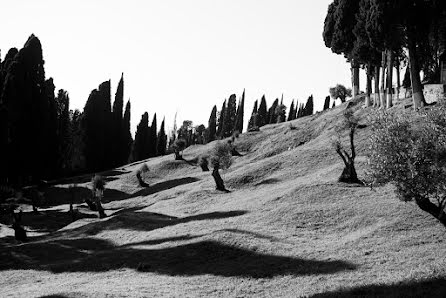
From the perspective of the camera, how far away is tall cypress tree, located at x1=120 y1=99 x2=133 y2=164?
311ft

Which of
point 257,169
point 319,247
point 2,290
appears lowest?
point 2,290

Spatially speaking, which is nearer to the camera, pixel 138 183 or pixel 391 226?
pixel 391 226

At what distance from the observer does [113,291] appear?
20.1 meters

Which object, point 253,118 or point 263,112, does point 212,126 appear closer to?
point 253,118

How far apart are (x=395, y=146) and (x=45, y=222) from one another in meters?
41.8

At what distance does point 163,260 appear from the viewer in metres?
26.9

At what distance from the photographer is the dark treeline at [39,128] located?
66.4 metres

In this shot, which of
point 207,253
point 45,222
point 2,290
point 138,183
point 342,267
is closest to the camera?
point 342,267

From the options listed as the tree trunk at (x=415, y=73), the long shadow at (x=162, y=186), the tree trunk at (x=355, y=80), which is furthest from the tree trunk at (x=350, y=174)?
the tree trunk at (x=355, y=80)

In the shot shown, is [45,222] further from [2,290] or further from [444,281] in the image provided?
[444,281]

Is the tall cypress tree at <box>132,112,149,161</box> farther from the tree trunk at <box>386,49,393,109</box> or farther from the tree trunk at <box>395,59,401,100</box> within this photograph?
the tree trunk at <box>386,49,393,109</box>

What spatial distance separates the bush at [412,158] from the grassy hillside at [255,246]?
325 centimetres

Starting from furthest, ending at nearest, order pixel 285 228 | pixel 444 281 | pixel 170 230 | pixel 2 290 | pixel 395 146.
→ pixel 170 230 < pixel 285 228 < pixel 2 290 < pixel 395 146 < pixel 444 281

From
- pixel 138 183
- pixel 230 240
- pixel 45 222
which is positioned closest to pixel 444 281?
pixel 230 240
